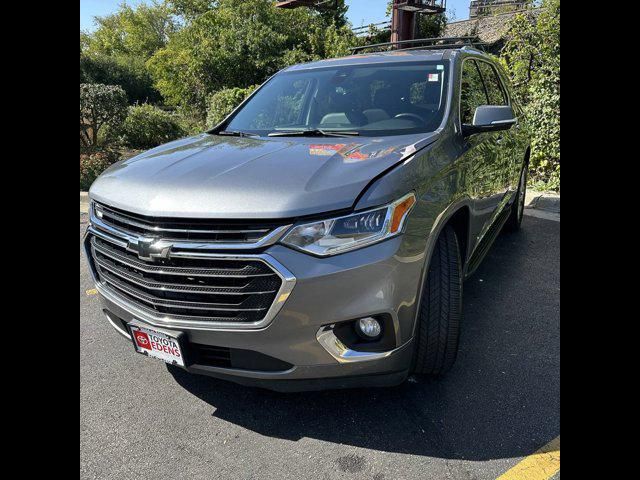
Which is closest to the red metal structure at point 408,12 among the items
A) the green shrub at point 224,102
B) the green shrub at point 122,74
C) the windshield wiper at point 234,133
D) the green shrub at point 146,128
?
the green shrub at point 224,102

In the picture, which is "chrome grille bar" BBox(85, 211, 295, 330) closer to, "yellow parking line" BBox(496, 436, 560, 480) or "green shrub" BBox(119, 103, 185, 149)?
"yellow parking line" BBox(496, 436, 560, 480)

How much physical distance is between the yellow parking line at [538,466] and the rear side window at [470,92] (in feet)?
6.18

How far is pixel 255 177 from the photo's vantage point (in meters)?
2.13

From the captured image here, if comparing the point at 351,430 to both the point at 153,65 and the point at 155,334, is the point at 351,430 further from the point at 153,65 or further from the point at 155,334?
the point at 153,65

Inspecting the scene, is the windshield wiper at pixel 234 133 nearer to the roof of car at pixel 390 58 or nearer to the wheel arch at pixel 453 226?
the roof of car at pixel 390 58

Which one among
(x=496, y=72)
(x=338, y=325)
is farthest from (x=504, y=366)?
(x=496, y=72)

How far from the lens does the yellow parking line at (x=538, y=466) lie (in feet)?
6.56

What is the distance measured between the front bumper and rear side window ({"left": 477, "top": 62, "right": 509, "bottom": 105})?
2510 mm

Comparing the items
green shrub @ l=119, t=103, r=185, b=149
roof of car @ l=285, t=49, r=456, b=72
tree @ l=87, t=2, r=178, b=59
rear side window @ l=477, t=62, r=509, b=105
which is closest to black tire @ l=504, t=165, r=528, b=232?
rear side window @ l=477, t=62, r=509, b=105

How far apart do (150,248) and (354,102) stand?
1819mm

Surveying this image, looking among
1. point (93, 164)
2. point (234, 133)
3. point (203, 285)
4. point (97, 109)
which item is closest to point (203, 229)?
point (203, 285)

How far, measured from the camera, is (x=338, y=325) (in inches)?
77.5
